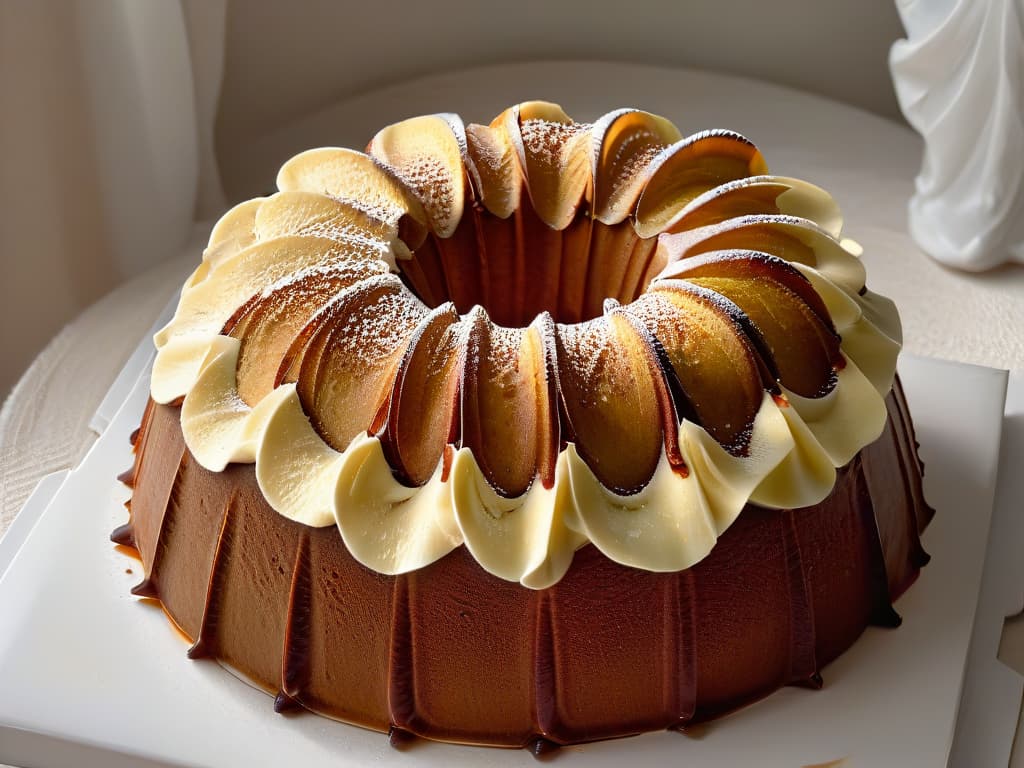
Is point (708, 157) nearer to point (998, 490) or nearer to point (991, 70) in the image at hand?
point (998, 490)

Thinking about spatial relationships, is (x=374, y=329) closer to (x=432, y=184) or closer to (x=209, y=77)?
(x=432, y=184)

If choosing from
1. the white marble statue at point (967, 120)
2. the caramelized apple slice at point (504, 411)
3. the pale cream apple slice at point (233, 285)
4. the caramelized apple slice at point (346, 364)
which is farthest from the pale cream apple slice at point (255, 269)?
the white marble statue at point (967, 120)

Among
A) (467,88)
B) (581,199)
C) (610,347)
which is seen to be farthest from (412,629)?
(467,88)

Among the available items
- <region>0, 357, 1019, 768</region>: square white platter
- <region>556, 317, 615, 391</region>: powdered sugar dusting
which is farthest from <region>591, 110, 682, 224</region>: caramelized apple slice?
<region>0, 357, 1019, 768</region>: square white platter

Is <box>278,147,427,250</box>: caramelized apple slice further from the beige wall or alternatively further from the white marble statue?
the beige wall

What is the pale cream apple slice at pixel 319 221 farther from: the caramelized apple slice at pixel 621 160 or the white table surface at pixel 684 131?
the white table surface at pixel 684 131

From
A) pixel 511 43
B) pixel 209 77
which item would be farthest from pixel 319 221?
pixel 511 43
